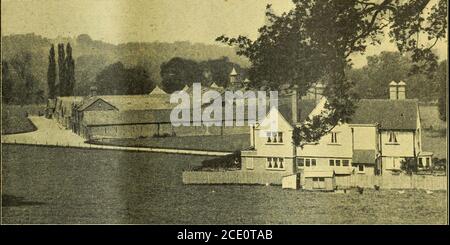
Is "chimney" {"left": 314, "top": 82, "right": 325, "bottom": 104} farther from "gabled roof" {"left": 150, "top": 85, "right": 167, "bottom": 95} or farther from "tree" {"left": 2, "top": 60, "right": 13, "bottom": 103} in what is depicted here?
"tree" {"left": 2, "top": 60, "right": 13, "bottom": 103}

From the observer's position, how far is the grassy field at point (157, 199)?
398 centimetres

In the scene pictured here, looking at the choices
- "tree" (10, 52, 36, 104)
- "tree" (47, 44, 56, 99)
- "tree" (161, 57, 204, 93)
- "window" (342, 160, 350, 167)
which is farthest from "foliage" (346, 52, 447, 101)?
"tree" (10, 52, 36, 104)

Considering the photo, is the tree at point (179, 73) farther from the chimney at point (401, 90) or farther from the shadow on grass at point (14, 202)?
the chimney at point (401, 90)

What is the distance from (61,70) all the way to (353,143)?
227 cm

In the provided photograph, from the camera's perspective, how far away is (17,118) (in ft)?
13.4

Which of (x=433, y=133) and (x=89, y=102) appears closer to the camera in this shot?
(x=433, y=133)

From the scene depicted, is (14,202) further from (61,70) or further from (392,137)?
(392,137)

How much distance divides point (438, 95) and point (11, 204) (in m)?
3.30

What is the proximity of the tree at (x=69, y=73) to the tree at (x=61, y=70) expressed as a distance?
0.7 inches

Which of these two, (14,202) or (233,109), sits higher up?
(233,109)

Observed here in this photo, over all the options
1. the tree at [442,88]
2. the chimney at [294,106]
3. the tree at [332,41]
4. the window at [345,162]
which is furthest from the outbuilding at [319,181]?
the tree at [442,88]

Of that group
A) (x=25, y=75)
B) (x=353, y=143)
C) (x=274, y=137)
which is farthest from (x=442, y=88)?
(x=25, y=75)
